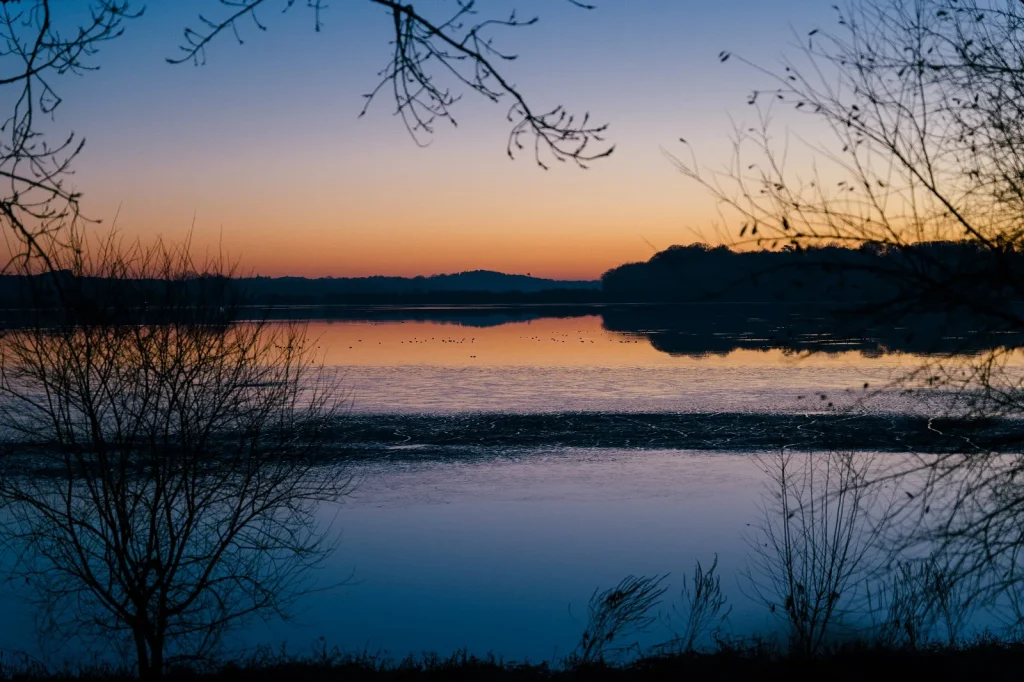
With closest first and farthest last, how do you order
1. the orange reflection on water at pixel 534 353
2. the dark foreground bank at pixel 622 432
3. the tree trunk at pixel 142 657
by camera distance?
the tree trunk at pixel 142 657
the dark foreground bank at pixel 622 432
the orange reflection on water at pixel 534 353

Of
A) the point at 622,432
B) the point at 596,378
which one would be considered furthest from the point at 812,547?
the point at 596,378

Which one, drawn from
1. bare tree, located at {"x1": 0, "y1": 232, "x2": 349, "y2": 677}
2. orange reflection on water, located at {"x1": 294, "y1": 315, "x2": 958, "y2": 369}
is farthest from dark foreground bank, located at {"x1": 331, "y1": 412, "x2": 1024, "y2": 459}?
orange reflection on water, located at {"x1": 294, "y1": 315, "x2": 958, "y2": 369}

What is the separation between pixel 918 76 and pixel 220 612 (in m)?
10.9

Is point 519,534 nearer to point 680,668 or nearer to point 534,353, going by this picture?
point 680,668

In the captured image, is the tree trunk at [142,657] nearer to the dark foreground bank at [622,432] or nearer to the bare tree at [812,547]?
the bare tree at [812,547]

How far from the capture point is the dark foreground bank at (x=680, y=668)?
848 centimetres

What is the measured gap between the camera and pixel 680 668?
902 centimetres

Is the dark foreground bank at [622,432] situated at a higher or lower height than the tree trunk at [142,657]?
higher

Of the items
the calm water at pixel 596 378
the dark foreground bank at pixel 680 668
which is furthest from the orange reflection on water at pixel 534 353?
the dark foreground bank at pixel 680 668

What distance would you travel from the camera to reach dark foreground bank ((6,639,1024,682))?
848 cm

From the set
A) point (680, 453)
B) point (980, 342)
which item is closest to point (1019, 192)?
point (980, 342)

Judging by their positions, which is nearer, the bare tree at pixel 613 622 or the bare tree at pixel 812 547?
the bare tree at pixel 613 622

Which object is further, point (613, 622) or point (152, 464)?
point (613, 622)

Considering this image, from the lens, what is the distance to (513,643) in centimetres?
1105
